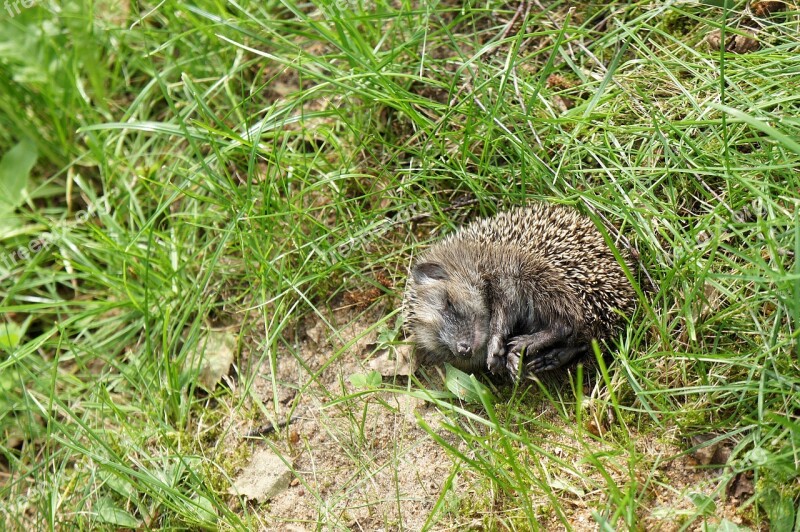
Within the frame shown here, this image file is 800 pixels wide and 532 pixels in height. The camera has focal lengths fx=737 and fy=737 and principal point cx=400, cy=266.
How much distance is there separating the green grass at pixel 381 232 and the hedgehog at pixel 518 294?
0.16m

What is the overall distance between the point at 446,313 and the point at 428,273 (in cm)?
28

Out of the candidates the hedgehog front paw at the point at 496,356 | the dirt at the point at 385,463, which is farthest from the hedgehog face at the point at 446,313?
the dirt at the point at 385,463

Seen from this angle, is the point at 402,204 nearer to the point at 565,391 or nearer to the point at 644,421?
the point at 565,391

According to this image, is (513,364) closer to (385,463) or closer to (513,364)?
(513,364)

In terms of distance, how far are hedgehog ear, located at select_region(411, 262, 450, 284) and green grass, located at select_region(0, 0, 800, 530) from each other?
281 mm

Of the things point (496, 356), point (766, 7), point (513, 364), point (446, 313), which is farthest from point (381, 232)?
point (766, 7)

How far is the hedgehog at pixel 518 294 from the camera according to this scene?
411 cm

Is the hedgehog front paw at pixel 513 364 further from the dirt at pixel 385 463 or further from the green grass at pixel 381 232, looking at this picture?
the dirt at pixel 385 463

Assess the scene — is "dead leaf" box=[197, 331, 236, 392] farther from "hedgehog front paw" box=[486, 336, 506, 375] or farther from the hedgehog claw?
the hedgehog claw

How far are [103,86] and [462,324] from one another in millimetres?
3715

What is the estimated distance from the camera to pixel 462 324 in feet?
14.7

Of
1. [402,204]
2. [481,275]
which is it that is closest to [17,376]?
[402,204]

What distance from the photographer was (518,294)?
14.5 ft

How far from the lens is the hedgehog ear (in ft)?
15.1
